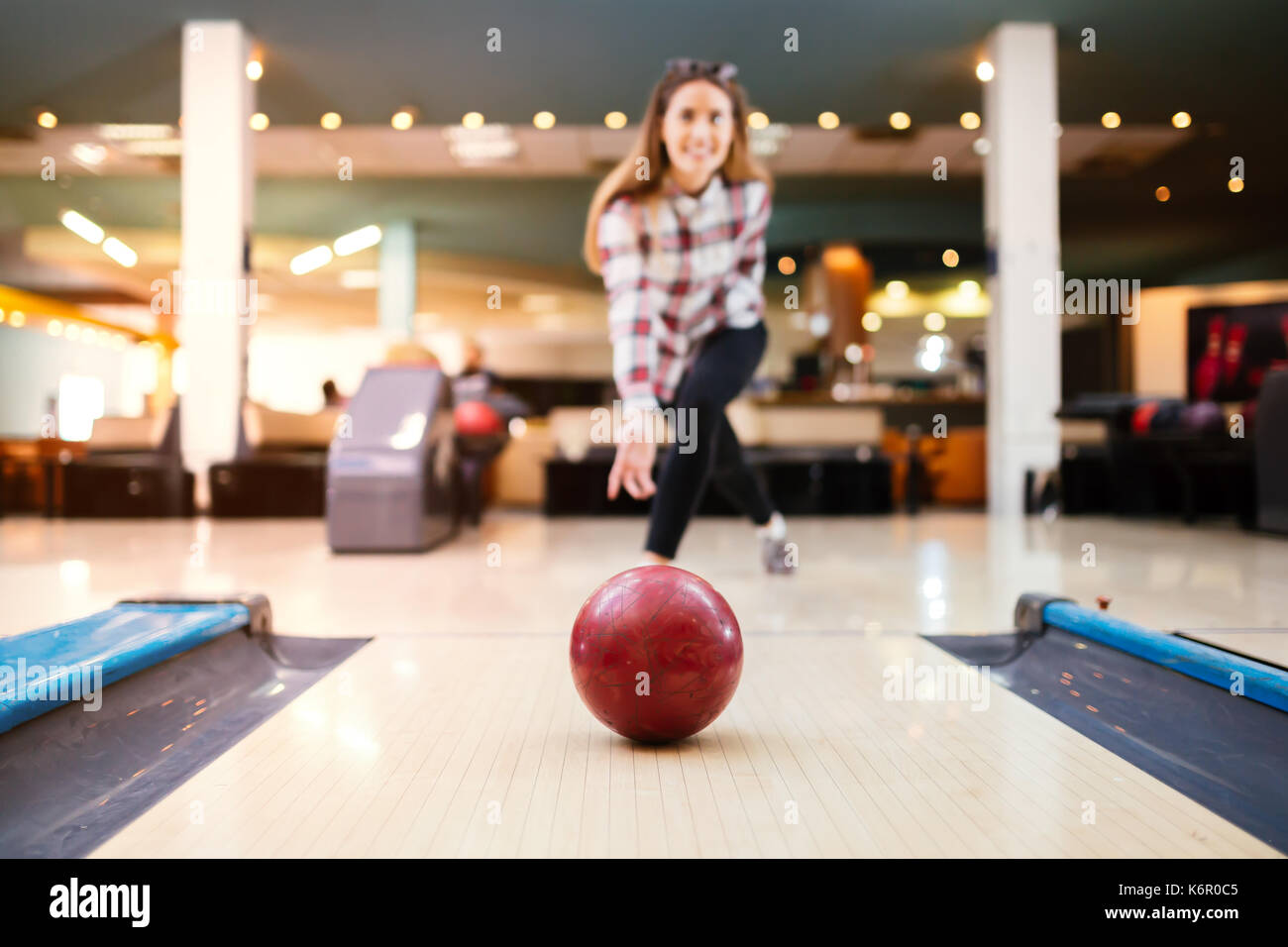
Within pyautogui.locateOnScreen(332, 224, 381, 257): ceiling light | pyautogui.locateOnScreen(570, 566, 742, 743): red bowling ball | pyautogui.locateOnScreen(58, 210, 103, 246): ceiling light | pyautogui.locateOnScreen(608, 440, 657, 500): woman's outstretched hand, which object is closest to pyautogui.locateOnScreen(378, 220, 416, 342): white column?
pyautogui.locateOnScreen(332, 224, 381, 257): ceiling light

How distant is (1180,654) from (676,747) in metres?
0.85

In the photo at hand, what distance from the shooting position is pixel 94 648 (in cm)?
147

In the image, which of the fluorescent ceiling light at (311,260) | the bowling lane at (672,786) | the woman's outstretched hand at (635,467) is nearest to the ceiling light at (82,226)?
the fluorescent ceiling light at (311,260)

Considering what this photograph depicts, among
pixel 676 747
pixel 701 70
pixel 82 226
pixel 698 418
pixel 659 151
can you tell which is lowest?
pixel 676 747

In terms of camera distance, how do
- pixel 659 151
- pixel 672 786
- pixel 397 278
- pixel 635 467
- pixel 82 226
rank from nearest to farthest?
pixel 672 786
pixel 635 467
pixel 659 151
pixel 397 278
pixel 82 226

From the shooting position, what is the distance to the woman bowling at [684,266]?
2.35m

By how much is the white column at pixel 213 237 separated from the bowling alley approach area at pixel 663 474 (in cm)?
3

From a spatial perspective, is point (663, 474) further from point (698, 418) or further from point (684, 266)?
point (684, 266)

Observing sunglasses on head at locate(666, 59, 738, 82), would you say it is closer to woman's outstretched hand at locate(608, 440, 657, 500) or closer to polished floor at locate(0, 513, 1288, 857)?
woman's outstretched hand at locate(608, 440, 657, 500)

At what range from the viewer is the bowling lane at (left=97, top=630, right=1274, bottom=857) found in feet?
3.28

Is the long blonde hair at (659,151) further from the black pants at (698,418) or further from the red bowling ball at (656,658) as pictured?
the red bowling ball at (656,658)

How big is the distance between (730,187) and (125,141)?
A: 25.9 ft

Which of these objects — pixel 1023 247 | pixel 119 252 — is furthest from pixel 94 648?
pixel 119 252
